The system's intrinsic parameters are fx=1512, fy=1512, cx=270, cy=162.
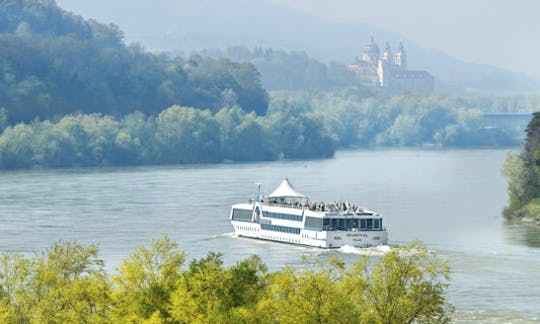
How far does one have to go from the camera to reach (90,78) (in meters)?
156

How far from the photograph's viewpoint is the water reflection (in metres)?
60.8

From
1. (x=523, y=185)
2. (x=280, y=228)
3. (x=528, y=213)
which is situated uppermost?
(x=523, y=185)

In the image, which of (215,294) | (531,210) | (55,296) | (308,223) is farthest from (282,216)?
(215,294)

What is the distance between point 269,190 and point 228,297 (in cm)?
5557

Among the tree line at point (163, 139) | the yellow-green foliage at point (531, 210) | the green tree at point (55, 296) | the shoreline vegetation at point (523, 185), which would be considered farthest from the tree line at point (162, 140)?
the green tree at point (55, 296)

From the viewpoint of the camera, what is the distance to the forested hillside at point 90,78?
142250 millimetres

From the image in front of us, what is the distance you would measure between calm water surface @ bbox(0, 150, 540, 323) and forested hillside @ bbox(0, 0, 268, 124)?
24.6 metres

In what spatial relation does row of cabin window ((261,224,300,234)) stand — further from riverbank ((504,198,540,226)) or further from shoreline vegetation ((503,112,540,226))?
shoreline vegetation ((503,112,540,226))

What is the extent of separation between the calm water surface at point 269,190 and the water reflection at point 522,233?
0.23 ft

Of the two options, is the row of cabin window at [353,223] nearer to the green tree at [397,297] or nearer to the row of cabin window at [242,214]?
the row of cabin window at [242,214]

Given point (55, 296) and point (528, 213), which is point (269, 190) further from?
point (55, 296)

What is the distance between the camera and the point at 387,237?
6022 cm

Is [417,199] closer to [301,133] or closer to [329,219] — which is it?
[329,219]

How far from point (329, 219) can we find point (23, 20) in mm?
128538
